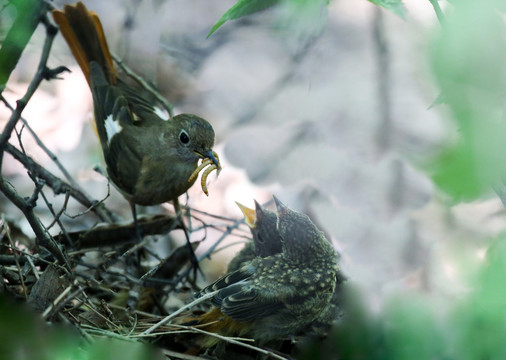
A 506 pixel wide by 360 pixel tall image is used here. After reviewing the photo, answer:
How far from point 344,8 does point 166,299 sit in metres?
2.36

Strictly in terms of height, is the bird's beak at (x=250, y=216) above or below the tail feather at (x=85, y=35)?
below

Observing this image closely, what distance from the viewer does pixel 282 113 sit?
12.1ft

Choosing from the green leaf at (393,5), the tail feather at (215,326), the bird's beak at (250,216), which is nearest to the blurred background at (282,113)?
the bird's beak at (250,216)

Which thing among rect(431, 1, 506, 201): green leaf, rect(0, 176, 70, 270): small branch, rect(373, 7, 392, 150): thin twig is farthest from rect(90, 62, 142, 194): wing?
rect(431, 1, 506, 201): green leaf

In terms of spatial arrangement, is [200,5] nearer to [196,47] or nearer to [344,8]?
[196,47]

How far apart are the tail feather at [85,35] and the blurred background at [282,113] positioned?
0.31 meters

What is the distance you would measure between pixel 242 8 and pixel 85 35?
1507 millimetres

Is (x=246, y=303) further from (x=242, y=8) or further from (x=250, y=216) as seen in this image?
(x=242, y=8)

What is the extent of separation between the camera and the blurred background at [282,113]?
255 centimetres

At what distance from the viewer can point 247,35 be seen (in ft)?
13.6

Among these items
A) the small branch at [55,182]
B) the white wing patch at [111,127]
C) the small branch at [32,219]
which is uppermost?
the white wing patch at [111,127]

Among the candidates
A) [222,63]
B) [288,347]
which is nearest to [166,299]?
[288,347]

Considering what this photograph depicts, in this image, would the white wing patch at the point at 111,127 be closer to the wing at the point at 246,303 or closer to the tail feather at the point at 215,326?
the tail feather at the point at 215,326

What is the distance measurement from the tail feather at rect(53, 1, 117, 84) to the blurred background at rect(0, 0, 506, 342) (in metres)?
0.31
